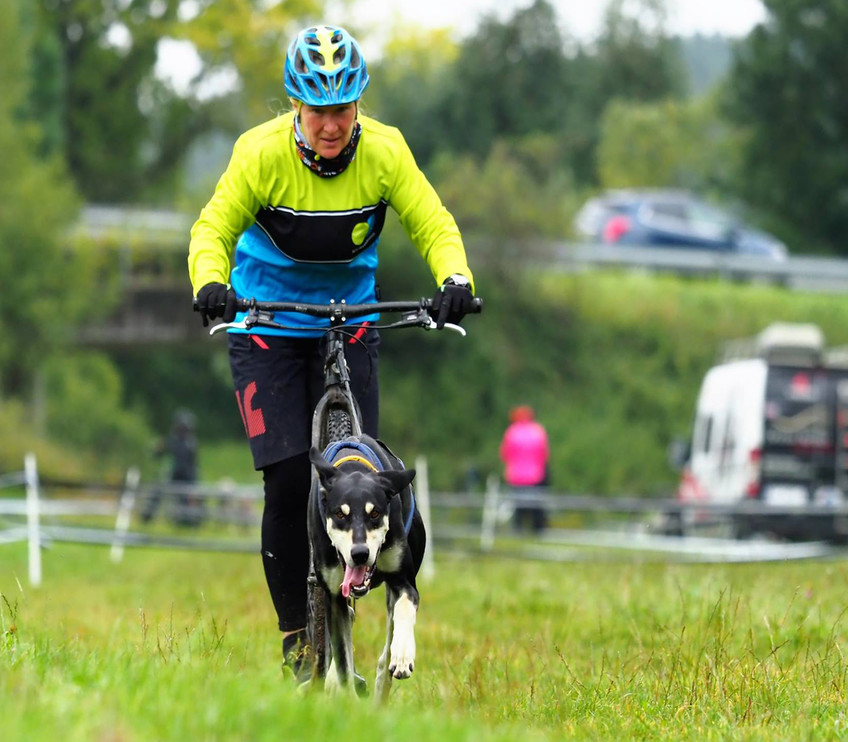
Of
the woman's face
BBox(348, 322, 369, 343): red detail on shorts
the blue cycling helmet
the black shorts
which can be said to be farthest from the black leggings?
the blue cycling helmet

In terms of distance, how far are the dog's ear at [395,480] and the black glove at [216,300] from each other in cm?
87

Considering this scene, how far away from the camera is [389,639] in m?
5.58

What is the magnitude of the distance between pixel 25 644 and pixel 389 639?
1.19 meters

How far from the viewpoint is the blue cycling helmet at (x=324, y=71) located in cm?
593

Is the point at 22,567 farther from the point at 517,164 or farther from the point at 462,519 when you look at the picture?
the point at 517,164

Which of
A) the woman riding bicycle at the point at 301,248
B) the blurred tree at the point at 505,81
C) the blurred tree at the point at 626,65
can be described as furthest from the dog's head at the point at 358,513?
the blurred tree at the point at 626,65

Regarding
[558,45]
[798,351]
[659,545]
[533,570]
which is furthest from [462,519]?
[558,45]

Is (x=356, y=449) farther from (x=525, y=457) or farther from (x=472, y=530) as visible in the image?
(x=525, y=457)

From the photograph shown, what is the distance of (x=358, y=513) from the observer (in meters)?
5.33

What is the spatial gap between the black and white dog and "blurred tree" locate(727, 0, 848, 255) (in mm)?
49277

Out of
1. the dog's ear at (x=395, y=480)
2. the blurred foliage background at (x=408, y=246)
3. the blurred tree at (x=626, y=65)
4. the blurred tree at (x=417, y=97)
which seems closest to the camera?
the dog's ear at (x=395, y=480)

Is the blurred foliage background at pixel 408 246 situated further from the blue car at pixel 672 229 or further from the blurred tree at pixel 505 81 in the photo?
the blue car at pixel 672 229

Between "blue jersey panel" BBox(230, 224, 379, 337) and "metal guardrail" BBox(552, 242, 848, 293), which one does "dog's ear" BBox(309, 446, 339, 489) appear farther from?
"metal guardrail" BBox(552, 242, 848, 293)

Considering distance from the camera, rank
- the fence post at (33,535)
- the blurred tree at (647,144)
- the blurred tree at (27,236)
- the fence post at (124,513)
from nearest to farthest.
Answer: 1. the fence post at (33,535)
2. the fence post at (124,513)
3. the blurred tree at (27,236)
4. the blurred tree at (647,144)
